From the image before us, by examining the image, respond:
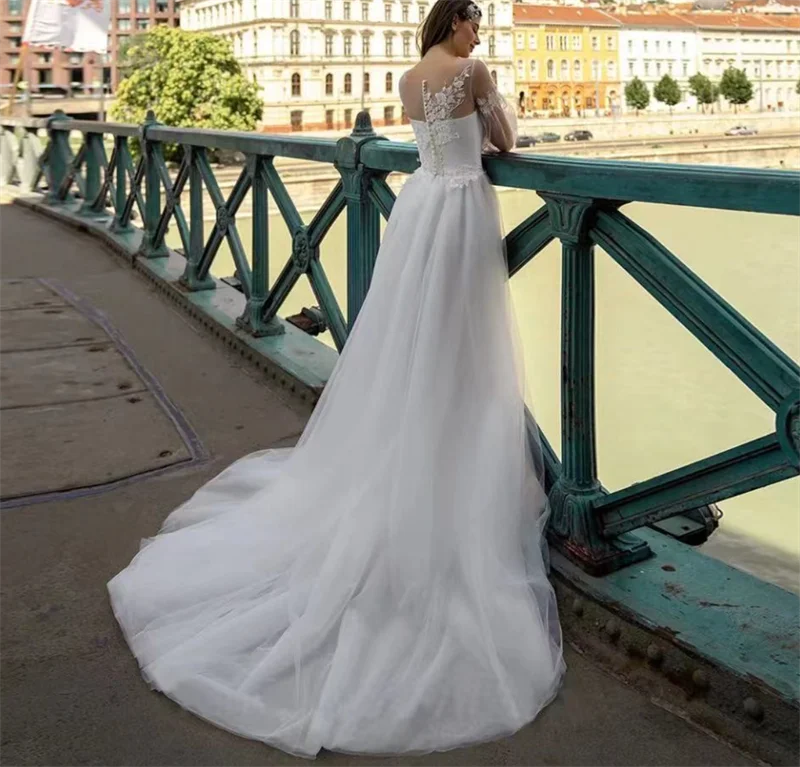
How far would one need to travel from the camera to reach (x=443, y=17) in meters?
2.11

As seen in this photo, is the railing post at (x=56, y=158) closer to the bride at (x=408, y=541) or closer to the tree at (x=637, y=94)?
the bride at (x=408, y=541)

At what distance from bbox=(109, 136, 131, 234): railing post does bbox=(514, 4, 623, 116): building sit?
67320mm

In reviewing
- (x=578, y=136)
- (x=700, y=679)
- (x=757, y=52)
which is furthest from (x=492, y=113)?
(x=757, y=52)

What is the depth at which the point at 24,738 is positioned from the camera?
5.43ft

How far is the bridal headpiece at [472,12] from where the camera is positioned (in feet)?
6.96

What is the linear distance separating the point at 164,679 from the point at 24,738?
0.24 metres

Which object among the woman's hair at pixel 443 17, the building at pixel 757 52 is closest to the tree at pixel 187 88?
the building at pixel 757 52

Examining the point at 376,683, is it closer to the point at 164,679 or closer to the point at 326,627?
the point at 326,627

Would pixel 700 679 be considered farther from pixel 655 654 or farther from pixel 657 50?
pixel 657 50

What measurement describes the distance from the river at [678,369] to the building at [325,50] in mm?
34109

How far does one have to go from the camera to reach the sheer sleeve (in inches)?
81.6

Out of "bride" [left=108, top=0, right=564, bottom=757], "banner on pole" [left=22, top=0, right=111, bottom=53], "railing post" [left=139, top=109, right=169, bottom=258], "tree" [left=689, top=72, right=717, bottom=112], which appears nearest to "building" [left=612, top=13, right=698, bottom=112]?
"tree" [left=689, top=72, right=717, bottom=112]

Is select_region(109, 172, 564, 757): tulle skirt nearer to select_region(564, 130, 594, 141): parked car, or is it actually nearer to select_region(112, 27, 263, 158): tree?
select_region(112, 27, 263, 158): tree

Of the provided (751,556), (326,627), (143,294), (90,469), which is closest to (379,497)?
(326,627)
